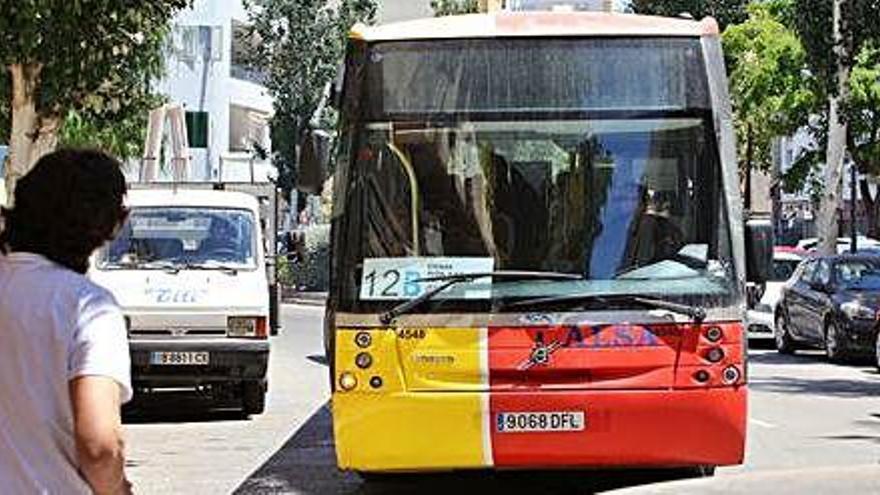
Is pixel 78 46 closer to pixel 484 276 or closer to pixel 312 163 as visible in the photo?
pixel 312 163

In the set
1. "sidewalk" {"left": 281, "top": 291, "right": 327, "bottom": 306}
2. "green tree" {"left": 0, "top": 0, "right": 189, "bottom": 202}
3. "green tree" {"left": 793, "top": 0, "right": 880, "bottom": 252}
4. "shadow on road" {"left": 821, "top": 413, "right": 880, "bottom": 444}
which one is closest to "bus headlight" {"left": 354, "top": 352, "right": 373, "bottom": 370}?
"green tree" {"left": 0, "top": 0, "right": 189, "bottom": 202}

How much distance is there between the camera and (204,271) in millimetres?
16562

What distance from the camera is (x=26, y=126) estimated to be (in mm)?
14977

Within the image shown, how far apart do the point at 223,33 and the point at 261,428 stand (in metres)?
43.2

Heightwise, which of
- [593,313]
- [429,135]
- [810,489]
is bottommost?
[810,489]

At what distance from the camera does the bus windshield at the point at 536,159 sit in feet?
34.0

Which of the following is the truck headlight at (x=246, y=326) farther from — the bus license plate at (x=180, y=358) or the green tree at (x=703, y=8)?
the green tree at (x=703, y=8)

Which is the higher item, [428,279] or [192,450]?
[428,279]

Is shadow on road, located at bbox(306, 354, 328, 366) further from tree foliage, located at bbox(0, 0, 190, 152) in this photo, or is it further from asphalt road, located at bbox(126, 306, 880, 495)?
tree foliage, located at bbox(0, 0, 190, 152)

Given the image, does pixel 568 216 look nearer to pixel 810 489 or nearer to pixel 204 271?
pixel 810 489

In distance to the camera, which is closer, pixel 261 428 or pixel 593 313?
Result: pixel 593 313

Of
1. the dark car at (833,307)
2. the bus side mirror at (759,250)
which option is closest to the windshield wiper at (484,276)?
the bus side mirror at (759,250)

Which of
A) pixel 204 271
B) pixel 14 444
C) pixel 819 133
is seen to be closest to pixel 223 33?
pixel 819 133

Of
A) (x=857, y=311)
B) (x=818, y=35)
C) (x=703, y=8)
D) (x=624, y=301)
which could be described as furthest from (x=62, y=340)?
(x=703, y=8)
